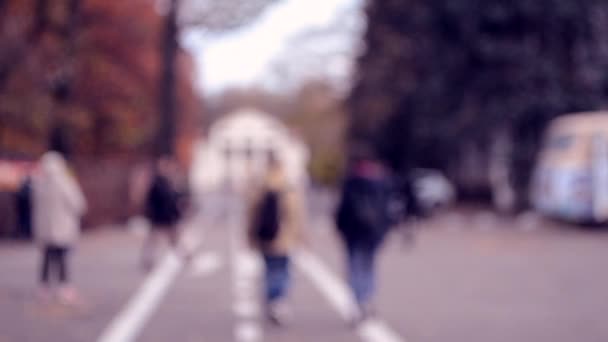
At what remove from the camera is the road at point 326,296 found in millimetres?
9430

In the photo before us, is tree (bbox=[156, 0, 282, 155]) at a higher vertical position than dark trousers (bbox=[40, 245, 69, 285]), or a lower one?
higher

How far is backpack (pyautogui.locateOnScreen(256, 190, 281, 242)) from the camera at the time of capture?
→ 9.88 metres

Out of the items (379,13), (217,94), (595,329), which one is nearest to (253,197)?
(595,329)

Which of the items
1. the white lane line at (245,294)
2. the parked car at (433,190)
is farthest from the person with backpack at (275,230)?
the parked car at (433,190)

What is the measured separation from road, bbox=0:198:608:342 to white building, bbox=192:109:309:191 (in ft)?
201

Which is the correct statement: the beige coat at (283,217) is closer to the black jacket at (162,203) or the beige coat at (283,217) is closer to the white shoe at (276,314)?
the white shoe at (276,314)

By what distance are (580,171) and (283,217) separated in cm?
1662

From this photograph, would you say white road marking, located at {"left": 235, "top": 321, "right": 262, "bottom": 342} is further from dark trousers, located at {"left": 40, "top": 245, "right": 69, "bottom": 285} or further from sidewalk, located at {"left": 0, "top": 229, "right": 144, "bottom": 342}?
dark trousers, located at {"left": 40, "top": 245, "right": 69, "bottom": 285}

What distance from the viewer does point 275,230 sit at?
9875 millimetres

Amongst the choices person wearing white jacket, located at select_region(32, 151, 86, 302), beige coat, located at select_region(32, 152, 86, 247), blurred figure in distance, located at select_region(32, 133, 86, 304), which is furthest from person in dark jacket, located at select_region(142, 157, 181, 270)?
beige coat, located at select_region(32, 152, 86, 247)

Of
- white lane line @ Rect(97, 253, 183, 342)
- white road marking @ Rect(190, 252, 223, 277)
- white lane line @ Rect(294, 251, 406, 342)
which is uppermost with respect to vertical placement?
white road marking @ Rect(190, 252, 223, 277)

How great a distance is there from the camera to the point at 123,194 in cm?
3120

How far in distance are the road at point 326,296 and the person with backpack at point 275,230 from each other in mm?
259

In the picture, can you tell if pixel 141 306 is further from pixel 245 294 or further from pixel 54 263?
pixel 245 294
